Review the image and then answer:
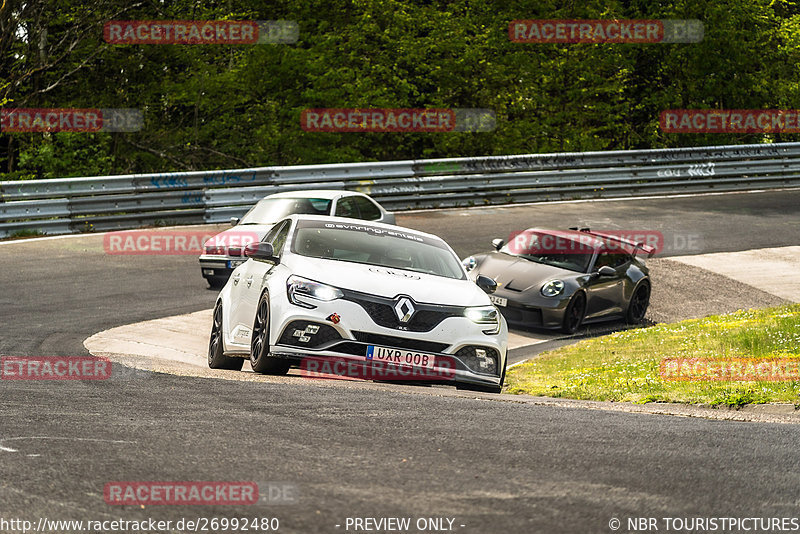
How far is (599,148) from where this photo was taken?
1205 inches

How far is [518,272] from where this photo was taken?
49.7ft

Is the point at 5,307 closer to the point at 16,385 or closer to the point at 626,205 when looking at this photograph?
the point at 16,385

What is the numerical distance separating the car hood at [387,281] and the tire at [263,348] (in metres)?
0.46

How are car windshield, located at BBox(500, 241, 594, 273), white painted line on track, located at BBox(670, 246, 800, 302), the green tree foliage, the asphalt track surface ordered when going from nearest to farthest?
1. the asphalt track surface
2. car windshield, located at BBox(500, 241, 594, 273)
3. white painted line on track, located at BBox(670, 246, 800, 302)
4. the green tree foliage

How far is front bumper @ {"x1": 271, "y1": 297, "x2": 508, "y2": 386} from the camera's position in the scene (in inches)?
346
